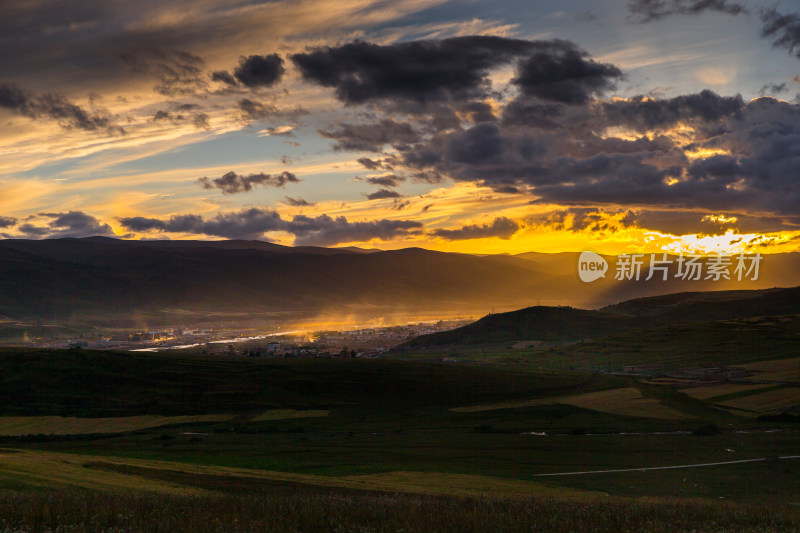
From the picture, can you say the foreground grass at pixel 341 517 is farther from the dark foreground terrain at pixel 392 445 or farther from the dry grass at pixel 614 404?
the dry grass at pixel 614 404

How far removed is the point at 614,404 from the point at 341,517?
123m

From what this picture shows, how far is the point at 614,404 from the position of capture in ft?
430

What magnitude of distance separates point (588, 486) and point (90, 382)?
14164cm

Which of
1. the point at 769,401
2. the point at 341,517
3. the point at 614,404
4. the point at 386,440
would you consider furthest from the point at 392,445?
the point at 769,401

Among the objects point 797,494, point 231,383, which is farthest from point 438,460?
point 231,383

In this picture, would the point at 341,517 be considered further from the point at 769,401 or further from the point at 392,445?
the point at 769,401

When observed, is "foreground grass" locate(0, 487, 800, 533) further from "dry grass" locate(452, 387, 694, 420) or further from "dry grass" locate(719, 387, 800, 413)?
"dry grass" locate(719, 387, 800, 413)

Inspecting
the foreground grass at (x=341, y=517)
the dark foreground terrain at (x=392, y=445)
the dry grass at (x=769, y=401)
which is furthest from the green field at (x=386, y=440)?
the dry grass at (x=769, y=401)

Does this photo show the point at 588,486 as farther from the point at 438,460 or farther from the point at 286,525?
the point at 286,525

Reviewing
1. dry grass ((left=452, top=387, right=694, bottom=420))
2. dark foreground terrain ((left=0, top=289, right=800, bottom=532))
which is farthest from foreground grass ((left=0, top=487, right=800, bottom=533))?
dry grass ((left=452, top=387, right=694, bottom=420))

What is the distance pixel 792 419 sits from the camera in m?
109

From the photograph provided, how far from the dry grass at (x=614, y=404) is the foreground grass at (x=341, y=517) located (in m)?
105

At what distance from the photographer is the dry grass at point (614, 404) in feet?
397

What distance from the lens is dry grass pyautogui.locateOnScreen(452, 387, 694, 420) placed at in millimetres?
120875
